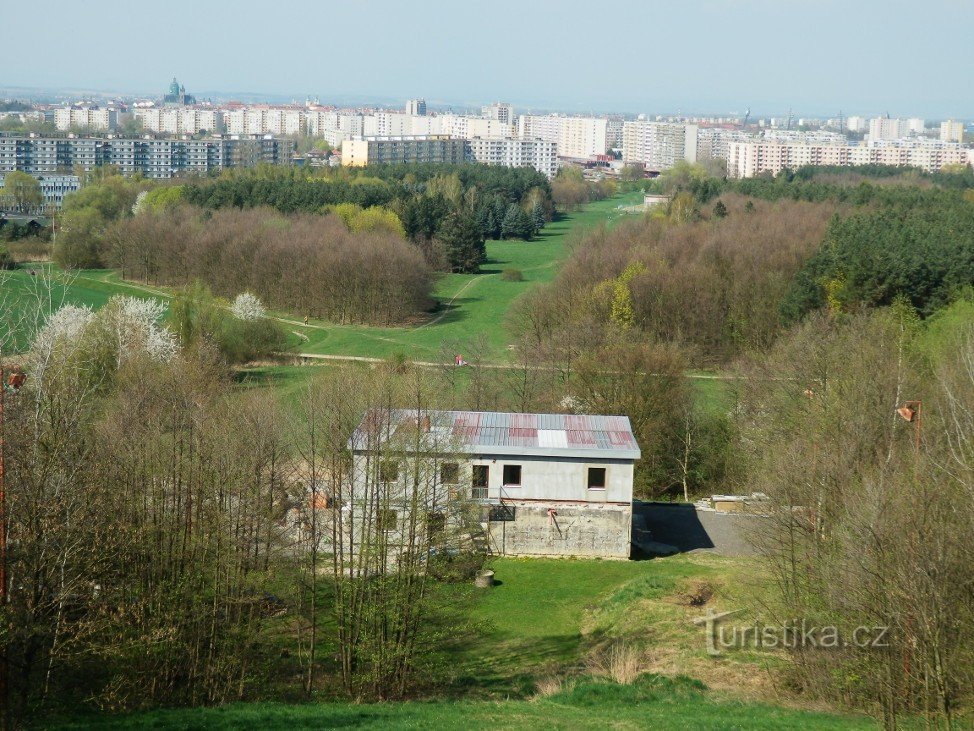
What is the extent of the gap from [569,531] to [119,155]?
112 meters

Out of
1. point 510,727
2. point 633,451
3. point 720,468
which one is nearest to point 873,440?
point 633,451

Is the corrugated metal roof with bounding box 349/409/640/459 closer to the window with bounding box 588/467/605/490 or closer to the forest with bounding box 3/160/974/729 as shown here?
the window with bounding box 588/467/605/490

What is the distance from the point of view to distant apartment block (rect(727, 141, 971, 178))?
142 m

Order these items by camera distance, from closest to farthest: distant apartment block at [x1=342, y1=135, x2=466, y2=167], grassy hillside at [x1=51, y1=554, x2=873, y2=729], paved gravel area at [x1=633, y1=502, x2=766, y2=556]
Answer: grassy hillside at [x1=51, y1=554, x2=873, y2=729] < paved gravel area at [x1=633, y1=502, x2=766, y2=556] < distant apartment block at [x1=342, y1=135, x2=466, y2=167]

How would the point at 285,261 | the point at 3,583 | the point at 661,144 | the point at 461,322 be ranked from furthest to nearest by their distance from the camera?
1. the point at 661,144
2. the point at 285,261
3. the point at 461,322
4. the point at 3,583

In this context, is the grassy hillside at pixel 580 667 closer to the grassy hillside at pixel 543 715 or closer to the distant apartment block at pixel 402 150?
the grassy hillside at pixel 543 715

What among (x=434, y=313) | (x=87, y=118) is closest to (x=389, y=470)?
(x=434, y=313)

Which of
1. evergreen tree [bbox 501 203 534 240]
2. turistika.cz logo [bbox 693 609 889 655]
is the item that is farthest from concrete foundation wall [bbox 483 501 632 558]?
evergreen tree [bbox 501 203 534 240]

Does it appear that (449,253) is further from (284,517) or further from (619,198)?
(619,198)

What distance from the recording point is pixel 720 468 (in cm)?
2983

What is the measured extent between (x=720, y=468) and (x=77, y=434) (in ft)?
59.2

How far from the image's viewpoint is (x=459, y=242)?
70.0 meters

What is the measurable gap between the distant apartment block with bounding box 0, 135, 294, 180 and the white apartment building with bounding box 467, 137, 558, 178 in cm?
3396

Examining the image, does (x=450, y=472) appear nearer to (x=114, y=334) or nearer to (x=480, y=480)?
(x=480, y=480)
